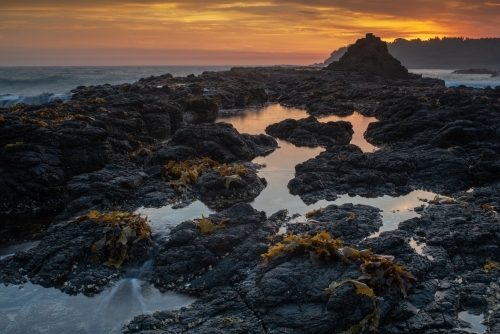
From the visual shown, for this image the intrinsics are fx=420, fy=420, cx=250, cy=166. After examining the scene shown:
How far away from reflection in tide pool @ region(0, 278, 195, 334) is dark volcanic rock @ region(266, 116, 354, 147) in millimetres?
13887

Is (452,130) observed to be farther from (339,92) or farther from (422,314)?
(339,92)

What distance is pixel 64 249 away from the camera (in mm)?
8984

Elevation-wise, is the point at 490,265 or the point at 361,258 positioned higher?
the point at 361,258

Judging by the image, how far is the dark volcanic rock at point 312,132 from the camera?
20844mm

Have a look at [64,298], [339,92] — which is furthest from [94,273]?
[339,92]

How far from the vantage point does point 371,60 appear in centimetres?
6394

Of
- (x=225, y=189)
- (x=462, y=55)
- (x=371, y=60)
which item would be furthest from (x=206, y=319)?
(x=462, y=55)

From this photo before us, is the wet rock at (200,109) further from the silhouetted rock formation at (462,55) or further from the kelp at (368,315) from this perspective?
the silhouetted rock formation at (462,55)

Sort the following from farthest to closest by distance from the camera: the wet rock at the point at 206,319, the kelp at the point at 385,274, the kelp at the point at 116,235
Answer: the kelp at the point at 116,235 → the kelp at the point at 385,274 → the wet rock at the point at 206,319

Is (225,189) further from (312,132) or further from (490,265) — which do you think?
(312,132)

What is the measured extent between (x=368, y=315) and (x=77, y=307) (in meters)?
5.01

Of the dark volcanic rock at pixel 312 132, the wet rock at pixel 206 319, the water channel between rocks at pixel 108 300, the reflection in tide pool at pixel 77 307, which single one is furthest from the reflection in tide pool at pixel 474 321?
the dark volcanic rock at pixel 312 132

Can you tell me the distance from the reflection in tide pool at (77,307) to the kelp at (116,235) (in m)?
0.88

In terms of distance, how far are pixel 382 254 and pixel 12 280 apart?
7312 mm
